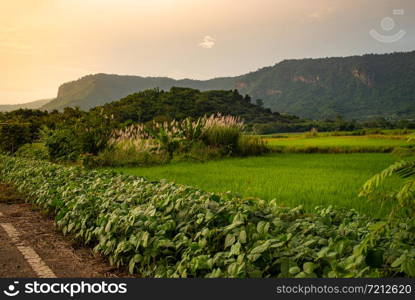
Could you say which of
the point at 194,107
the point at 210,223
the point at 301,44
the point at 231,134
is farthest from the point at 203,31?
the point at 194,107

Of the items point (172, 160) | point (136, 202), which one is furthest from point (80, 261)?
point (172, 160)

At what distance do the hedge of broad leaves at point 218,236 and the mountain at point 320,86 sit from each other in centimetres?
4772

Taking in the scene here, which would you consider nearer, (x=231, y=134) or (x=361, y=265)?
(x=361, y=265)

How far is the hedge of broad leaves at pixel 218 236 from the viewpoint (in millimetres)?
3254

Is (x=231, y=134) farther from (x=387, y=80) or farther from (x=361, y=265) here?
(x=387, y=80)

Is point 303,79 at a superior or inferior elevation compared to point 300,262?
superior

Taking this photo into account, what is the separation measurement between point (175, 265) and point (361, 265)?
165 centimetres

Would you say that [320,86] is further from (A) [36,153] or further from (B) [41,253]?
(B) [41,253]

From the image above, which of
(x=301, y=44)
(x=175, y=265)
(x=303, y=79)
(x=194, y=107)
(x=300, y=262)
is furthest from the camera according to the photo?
(x=303, y=79)

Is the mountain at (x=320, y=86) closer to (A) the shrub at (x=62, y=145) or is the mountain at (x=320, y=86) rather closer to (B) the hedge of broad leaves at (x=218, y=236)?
(A) the shrub at (x=62, y=145)

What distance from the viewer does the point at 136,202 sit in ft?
18.9

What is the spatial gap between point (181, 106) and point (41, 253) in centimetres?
4702

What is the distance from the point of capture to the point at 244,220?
4309 mm

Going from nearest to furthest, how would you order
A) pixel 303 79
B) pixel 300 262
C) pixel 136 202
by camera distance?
pixel 300 262 → pixel 136 202 → pixel 303 79
